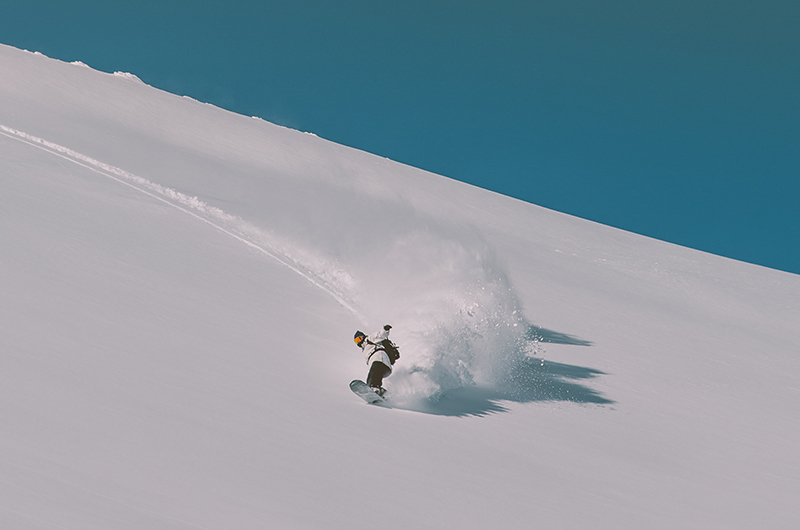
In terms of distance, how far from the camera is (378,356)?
5.91m

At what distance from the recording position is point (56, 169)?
11.0m

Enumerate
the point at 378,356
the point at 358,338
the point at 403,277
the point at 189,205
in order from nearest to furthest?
the point at 378,356 → the point at 358,338 → the point at 403,277 → the point at 189,205

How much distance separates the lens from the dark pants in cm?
579

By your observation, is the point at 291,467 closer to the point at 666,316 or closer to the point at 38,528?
the point at 38,528

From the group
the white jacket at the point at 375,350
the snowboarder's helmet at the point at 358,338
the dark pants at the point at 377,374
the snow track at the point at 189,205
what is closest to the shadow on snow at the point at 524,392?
the dark pants at the point at 377,374

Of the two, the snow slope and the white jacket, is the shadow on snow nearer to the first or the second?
the snow slope

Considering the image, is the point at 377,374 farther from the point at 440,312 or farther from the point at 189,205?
the point at 189,205

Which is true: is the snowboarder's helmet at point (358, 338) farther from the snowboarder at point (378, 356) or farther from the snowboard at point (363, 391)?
the snowboard at point (363, 391)

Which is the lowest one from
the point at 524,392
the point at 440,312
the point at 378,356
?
the point at 378,356

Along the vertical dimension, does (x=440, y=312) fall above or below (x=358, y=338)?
above

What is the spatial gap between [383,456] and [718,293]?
1268 cm

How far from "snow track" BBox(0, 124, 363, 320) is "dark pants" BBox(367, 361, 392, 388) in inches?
122

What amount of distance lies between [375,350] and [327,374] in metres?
0.49

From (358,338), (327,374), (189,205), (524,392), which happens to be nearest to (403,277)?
(524,392)
